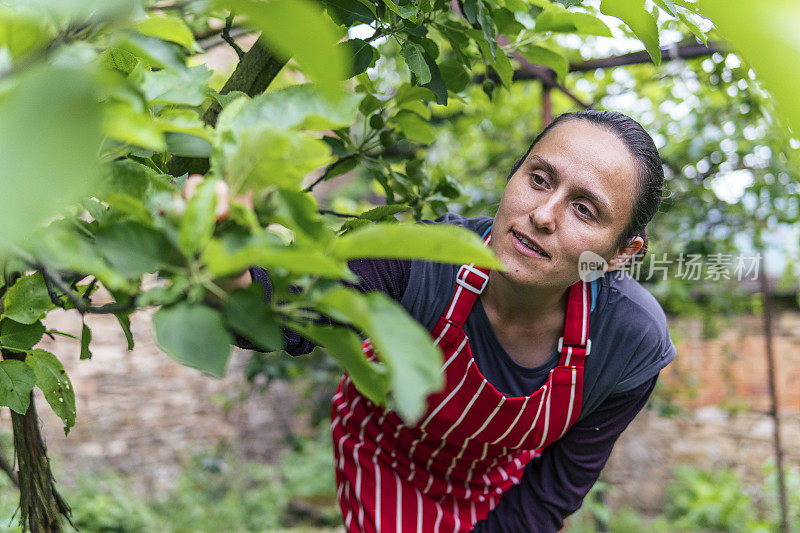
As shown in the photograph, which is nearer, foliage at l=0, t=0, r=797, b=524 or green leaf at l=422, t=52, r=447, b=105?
foliage at l=0, t=0, r=797, b=524

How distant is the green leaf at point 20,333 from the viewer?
0.71 meters

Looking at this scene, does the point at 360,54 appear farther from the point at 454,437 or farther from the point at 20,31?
the point at 454,437

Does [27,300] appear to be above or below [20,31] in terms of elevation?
below

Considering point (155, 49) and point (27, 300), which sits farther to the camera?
point (27, 300)

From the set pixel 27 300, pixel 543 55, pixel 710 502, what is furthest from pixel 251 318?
pixel 710 502

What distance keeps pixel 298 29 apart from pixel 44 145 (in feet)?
0.42

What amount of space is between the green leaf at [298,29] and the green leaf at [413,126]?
76 centimetres

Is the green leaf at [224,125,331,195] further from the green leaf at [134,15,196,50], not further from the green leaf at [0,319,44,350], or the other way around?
the green leaf at [0,319,44,350]

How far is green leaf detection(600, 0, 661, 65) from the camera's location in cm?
57

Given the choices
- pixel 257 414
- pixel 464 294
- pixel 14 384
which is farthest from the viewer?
pixel 257 414

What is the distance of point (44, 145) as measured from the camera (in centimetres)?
29

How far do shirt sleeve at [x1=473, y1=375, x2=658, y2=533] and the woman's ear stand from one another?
260 mm

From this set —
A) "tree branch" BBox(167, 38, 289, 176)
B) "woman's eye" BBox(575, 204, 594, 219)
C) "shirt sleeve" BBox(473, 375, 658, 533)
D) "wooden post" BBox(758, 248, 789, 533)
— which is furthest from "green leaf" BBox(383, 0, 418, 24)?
"wooden post" BBox(758, 248, 789, 533)

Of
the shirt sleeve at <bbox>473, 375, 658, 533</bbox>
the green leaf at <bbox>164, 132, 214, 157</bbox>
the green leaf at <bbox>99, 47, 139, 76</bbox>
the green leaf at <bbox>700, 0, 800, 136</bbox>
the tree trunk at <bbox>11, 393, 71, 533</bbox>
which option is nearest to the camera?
the green leaf at <bbox>700, 0, 800, 136</bbox>
